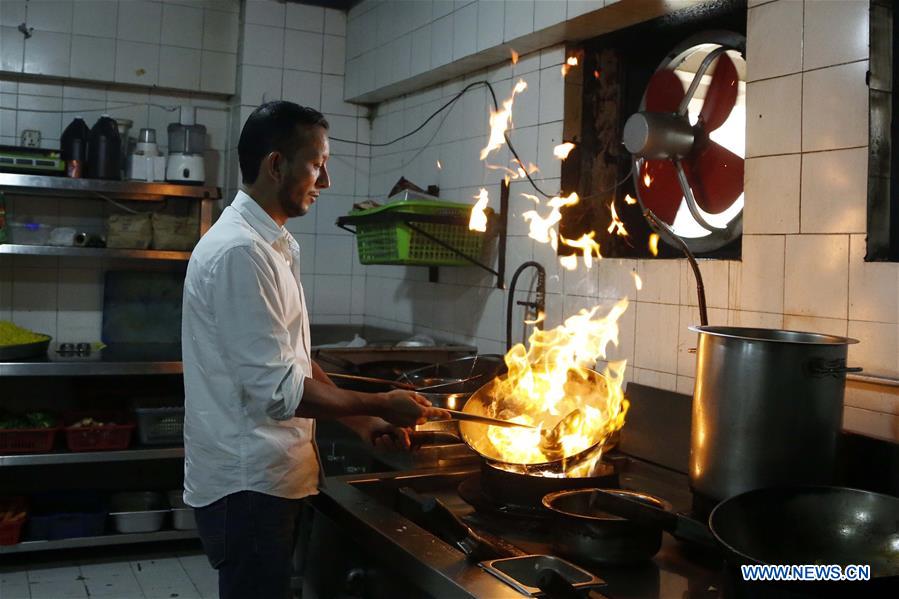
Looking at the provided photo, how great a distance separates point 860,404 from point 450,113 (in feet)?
7.63

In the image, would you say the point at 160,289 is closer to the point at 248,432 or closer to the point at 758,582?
the point at 248,432

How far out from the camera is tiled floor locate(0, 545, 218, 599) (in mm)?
3475

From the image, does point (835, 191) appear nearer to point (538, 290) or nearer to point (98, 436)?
point (538, 290)

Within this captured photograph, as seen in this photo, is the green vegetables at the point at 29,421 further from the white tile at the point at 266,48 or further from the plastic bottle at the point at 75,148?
the white tile at the point at 266,48

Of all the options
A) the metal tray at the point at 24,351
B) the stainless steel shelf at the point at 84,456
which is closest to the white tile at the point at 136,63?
the metal tray at the point at 24,351

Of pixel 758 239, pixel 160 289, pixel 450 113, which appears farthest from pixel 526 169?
pixel 160 289

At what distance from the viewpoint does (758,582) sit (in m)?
1.18

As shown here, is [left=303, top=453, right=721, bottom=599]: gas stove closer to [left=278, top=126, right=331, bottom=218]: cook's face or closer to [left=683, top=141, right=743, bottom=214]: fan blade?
[left=278, top=126, right=331, bottom=218]: cook's face

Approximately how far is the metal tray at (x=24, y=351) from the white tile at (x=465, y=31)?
2271 mm

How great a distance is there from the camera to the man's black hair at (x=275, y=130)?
1.84 meters

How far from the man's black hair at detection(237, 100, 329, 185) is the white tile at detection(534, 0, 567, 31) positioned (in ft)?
3.91

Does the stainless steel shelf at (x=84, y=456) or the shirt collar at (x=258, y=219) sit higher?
the shirt collar at (x=258, y=219)

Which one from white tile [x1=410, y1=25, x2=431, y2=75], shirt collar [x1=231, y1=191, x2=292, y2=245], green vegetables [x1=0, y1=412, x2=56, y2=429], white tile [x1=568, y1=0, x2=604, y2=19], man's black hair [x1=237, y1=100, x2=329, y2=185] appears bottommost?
green vegetables [x1=0, y1=412, x2=56, y2=429]

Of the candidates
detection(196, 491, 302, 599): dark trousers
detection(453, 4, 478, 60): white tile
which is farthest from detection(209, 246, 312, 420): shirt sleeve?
detection(453, 4, 478, 60): white tile
